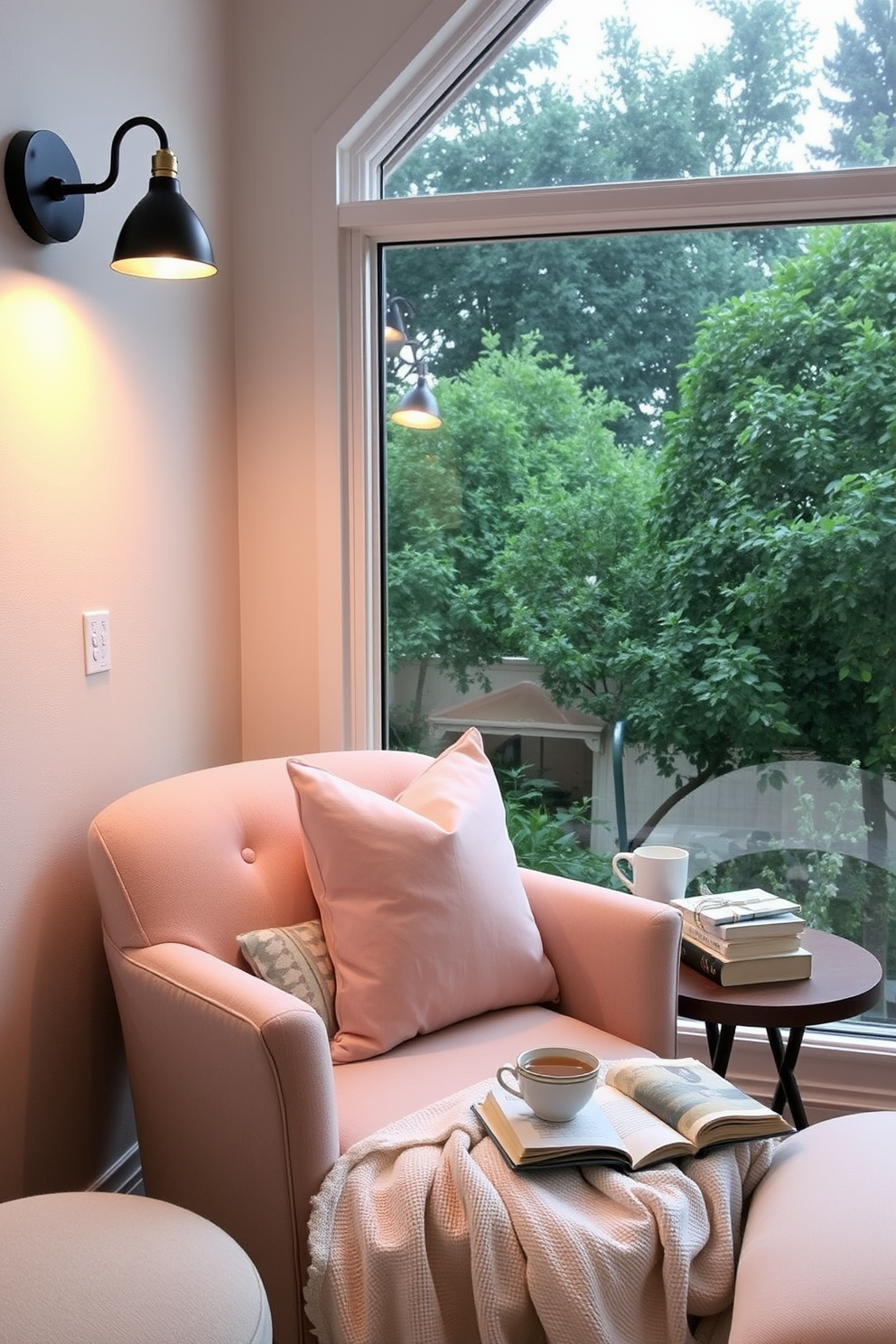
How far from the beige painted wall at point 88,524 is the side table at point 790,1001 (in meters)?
1.08

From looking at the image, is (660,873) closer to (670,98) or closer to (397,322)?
(397,322)

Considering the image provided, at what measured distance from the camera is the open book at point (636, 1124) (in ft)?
4.87

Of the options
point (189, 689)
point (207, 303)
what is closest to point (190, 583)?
point (189, 689)

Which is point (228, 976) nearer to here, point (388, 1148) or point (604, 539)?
point (388, 1148)

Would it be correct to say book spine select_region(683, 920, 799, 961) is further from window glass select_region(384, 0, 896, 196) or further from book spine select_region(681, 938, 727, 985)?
window glass select_region(384, 0, 896, 196)

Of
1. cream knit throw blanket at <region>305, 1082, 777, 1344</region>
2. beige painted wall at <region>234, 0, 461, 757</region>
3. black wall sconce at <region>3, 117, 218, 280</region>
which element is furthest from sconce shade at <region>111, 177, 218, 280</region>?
cream knit throw blanket at <region>305, 1082, 777, 1344</region>

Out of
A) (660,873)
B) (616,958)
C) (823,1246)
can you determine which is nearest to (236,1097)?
(616,958)

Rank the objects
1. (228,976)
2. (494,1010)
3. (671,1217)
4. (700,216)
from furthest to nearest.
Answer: (700,216), (494,1010), (228,976), (671,1217)

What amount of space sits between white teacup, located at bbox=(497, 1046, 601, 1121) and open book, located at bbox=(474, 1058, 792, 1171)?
0.02m

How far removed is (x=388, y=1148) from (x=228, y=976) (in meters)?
0.33

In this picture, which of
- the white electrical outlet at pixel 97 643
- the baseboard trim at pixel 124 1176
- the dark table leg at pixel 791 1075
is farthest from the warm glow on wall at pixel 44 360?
the dark table leg at pixel 791 1075

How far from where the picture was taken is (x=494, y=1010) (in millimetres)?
2014

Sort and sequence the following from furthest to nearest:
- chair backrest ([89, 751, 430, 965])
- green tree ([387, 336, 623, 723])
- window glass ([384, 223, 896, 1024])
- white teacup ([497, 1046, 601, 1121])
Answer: green tree ([387, 336, 623, 723]) → window glass ([384, 223, 896, 1024]) → chair backrest ([89, 751, 430, 965]) → white teacup ([497, 1046, 601, 1121])

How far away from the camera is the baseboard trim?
83.5 inches
